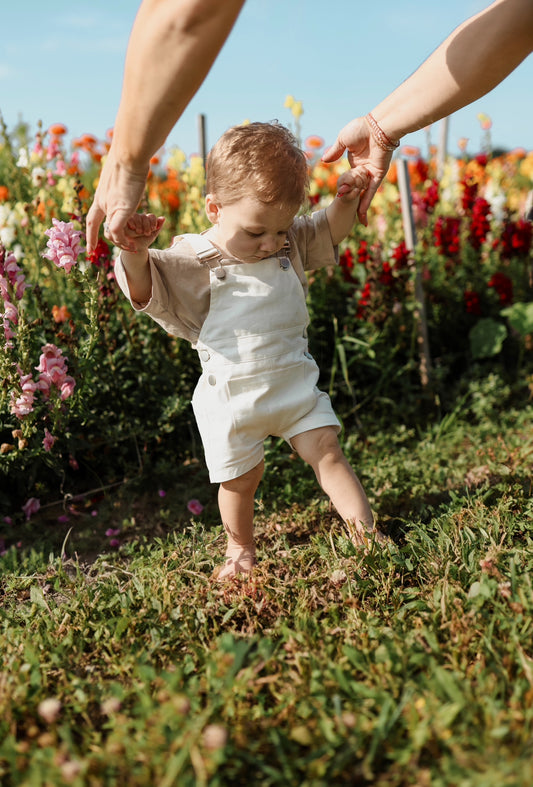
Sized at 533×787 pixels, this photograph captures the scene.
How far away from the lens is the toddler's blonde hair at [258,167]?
193cm

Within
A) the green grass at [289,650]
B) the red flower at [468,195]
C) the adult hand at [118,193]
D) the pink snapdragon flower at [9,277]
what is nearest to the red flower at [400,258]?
the red flower at [468,195]

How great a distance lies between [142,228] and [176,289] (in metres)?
0.28

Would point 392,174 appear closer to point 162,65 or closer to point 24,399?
point 24,399

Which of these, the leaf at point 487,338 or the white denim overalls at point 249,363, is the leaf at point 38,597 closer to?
the white denim overalls at point 249,363

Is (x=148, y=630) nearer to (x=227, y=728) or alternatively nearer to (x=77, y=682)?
(x=77, y=682)

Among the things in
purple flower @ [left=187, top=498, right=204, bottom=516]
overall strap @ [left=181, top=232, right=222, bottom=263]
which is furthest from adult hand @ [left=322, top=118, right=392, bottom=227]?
purple flower @ [left=187, top=498, right=204, bottom=516]

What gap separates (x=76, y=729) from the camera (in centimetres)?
154

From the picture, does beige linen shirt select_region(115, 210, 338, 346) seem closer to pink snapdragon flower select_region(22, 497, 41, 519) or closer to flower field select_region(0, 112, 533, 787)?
flower field select_region(0, 112, 533, 787)

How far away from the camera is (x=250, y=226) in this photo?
1.99m

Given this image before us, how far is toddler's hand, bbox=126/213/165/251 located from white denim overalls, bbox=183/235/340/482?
0.22m

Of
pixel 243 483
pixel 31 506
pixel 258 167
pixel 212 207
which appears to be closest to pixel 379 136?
pixel 258 167

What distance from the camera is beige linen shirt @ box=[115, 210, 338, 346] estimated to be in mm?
2031

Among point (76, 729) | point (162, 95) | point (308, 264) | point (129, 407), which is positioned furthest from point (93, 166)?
point (76, 729)

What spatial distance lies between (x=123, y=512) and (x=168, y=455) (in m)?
0.40
